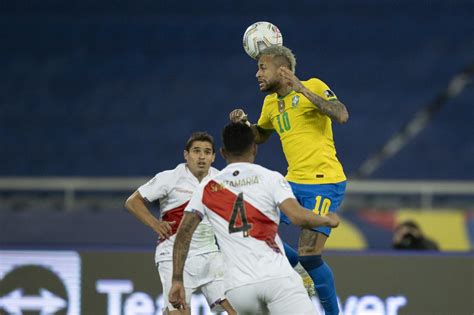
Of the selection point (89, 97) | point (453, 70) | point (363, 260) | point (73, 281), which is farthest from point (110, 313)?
point (453, 70)

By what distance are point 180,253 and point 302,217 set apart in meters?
0.75

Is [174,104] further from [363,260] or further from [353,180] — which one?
[363,260]

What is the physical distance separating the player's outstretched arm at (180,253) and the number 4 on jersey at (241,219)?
0.21m

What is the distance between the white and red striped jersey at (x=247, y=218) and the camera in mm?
5129

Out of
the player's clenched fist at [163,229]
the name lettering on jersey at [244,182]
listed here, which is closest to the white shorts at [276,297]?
the name lettering on jersey at [244,182]

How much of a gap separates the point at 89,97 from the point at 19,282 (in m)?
7.38

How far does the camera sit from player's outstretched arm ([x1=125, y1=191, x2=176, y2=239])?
6853 mm

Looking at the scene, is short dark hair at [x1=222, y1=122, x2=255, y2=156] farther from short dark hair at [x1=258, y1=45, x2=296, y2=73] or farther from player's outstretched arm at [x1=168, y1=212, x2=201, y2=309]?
short dark hair at [x1=258, y1=45, x2=296, y2=73]

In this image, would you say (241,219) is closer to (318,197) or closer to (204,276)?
(318,197)

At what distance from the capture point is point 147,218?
688 centimetres

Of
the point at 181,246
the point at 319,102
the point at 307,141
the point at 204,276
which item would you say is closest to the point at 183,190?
the point at 204,276

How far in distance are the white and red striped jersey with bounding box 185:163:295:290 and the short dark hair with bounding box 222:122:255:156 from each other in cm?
9

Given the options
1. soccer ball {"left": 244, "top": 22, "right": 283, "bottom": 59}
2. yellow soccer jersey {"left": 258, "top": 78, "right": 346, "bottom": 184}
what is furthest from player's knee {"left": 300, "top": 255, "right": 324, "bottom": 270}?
soccer ball {"left": 244, "top": 22, "right": 283, "bottom": 59}

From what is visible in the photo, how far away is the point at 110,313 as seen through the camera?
27.8 ft
